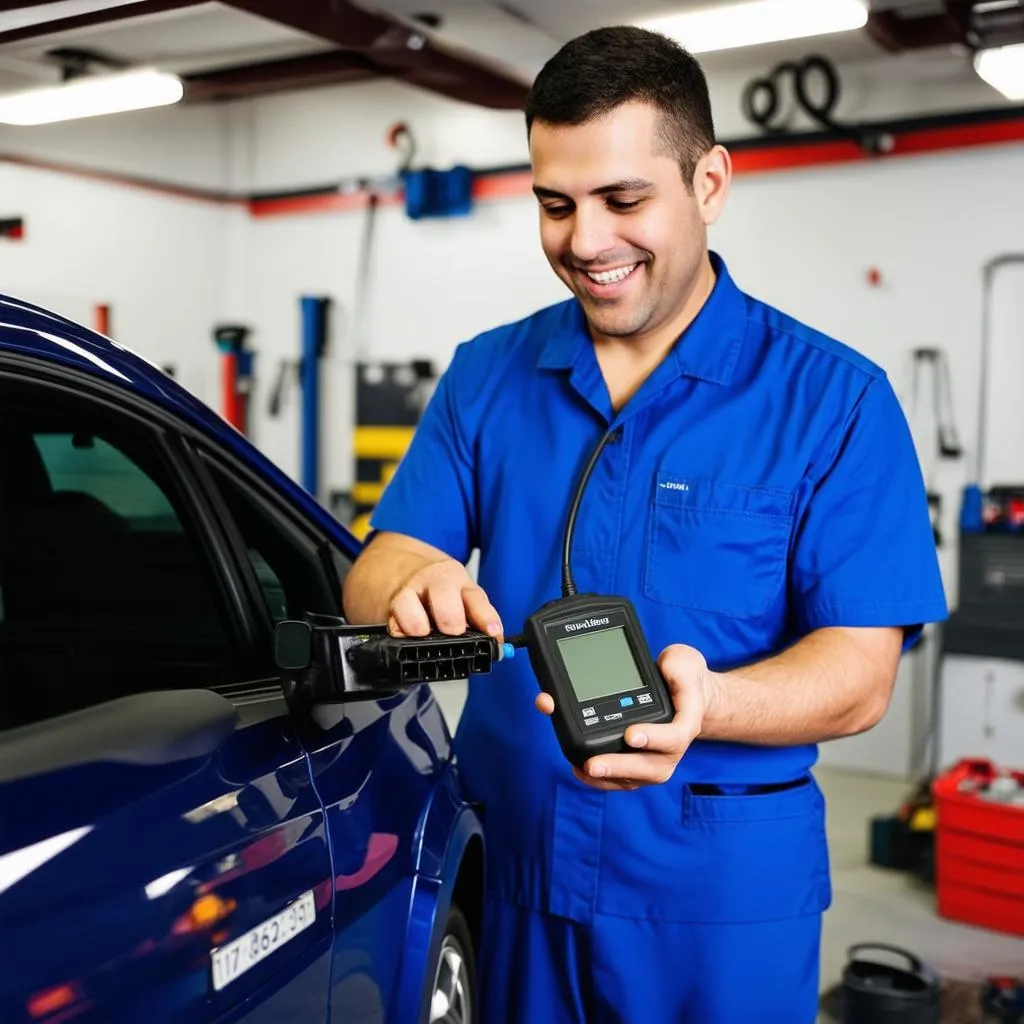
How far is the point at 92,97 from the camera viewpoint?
6098 millimetres

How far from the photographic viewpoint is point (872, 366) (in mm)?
1562

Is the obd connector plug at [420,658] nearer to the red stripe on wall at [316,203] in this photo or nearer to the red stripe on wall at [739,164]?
the red stripe on wall at [739,164]

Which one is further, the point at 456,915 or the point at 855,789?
the point at 855,789

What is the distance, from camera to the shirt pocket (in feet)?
5.00

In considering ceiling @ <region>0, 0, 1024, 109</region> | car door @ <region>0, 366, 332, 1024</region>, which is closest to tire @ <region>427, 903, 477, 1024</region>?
car door @ <region>0, 366, 332, 1024</region>

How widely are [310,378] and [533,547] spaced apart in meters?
6.13

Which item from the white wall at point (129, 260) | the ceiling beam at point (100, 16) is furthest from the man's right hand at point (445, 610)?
the white wall at point (129, 260)

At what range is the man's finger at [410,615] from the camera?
1269mm

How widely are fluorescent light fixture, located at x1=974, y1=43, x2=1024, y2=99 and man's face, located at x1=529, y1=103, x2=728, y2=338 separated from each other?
11.6ft

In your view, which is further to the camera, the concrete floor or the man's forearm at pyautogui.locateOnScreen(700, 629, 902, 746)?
the concrete floor

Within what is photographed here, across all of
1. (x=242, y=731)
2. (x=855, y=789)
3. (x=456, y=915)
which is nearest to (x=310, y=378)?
(x=855, y=789)

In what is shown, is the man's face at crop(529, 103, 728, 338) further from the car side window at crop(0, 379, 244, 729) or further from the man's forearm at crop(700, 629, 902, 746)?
the car side window at crop(0, 379, 244, 729)

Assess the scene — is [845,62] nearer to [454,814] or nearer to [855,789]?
[855,789]

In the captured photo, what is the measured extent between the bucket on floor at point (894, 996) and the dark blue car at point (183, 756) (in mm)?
1329
